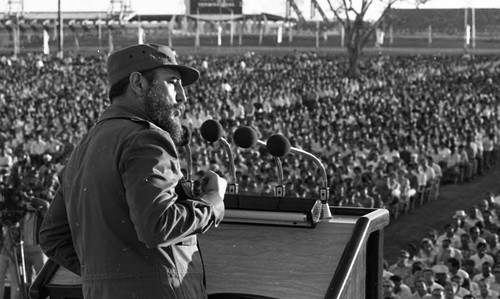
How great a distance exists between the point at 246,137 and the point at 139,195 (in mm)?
722

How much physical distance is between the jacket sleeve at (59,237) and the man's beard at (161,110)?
35 cm

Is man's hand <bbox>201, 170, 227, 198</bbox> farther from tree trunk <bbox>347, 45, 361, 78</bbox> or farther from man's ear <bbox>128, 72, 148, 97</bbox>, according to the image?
tree trunk <bbox>347, 45, 361, 78</bbox>

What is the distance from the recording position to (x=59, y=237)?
8.35 feet

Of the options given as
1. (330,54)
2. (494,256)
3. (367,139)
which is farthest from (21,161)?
(330,54)

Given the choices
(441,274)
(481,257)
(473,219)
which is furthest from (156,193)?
(473,219)

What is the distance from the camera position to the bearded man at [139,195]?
2205mm

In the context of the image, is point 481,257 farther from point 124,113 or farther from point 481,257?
point 124,113

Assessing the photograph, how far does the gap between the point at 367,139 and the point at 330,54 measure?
138 ft

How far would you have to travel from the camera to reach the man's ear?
2393 millimetres

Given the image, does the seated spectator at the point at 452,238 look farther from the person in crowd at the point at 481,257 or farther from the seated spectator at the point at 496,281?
the seated spectator at the point at 496,281

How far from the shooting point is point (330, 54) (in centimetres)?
5988

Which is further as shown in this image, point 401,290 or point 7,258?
point 401,290

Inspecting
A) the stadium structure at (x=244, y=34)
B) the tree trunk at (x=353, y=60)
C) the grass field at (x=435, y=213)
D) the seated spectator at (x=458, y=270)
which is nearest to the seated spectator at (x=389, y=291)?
the seated spectator at (x=458, y=270)

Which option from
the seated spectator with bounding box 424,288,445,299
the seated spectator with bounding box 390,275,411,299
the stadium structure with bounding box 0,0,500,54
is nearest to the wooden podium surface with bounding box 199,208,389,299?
the seated spectator with bounding box 424,288,445,299
